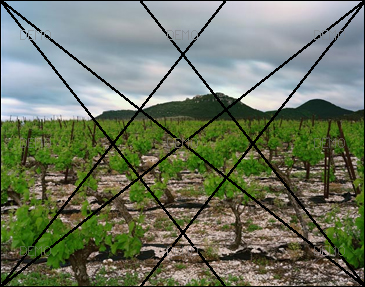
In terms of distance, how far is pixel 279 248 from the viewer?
10219 mm

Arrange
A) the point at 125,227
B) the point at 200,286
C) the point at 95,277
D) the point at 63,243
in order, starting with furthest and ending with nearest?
the point at 125,227
the point at 95,277
the point at 200,286
the point at 63,243

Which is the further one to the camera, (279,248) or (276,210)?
(276,210)

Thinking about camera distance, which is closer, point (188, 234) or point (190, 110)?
point (188, 234)

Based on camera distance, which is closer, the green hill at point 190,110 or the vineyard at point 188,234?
the vineyard at point 188,234

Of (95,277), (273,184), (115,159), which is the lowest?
(95,277)

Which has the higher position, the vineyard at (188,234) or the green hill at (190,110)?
the green hill at (190,110)

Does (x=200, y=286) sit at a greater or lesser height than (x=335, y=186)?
lesser

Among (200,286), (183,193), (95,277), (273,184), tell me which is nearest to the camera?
(200,286)

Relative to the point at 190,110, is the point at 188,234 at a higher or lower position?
lower

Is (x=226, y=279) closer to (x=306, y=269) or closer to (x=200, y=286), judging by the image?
(x=200, y=286)

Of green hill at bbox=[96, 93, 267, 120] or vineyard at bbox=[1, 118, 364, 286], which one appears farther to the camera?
green hill at bbox=[96, 93, 267, 120]

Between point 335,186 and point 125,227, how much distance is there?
1114 cm

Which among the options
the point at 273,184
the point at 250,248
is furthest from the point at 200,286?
the point at 273,184

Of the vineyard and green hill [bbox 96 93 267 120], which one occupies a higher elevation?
green hill [bbox 96 93 267 120]
